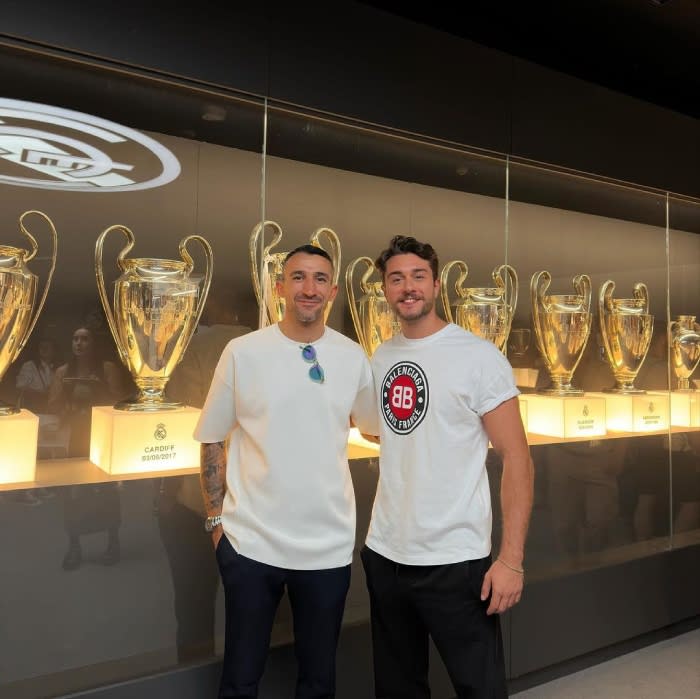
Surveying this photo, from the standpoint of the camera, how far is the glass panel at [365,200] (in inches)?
75.6

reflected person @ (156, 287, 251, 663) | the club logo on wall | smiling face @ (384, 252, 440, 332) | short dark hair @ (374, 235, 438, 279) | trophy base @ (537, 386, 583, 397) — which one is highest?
the club logo on wall

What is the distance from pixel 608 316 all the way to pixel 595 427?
51cm

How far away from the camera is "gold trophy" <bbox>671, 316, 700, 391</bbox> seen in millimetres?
2869

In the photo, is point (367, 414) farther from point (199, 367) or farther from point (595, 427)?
point (595, 427)

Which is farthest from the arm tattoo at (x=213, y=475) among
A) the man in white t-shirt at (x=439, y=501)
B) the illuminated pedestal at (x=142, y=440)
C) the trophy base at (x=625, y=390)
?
the trophy base at (x=625, y=390)

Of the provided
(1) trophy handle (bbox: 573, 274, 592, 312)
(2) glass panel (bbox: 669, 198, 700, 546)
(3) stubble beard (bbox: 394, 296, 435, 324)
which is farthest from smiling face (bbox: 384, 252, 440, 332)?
(2) glass panel (bbox: 669, 198, 700, 546)

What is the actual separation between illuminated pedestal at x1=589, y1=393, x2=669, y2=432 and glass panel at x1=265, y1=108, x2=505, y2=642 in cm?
79

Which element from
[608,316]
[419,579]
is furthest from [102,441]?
[608,316]

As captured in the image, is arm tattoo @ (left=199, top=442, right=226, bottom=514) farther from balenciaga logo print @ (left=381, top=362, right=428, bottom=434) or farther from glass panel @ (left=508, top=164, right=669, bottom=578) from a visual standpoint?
glass panel @ (left=508, top=164, right=669, bottom=578)

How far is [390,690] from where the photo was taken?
53.5 inches

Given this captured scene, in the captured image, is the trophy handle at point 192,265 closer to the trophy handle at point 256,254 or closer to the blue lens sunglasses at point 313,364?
the trophy handle at point 256,254

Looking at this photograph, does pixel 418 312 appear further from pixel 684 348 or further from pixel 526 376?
pixel 684 348

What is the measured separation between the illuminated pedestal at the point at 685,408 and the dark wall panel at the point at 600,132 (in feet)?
2.87

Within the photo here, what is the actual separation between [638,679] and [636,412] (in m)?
1.00
